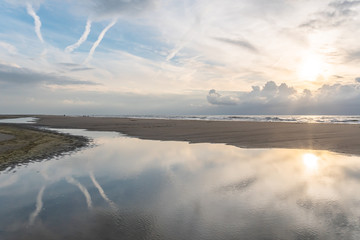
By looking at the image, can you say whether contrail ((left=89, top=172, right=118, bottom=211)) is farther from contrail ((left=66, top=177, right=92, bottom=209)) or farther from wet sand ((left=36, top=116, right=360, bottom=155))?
wet sand ((left=36, top=116, right=360, bottom=155))

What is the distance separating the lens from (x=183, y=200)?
757 centimetres

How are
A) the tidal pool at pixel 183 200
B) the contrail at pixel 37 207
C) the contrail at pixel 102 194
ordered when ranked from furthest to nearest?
the contrail at pixel 102 194, the contrail at pixel 37 207, the tidal pool at pixel 183 200

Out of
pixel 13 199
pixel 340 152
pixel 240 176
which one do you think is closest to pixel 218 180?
pixel 240 176

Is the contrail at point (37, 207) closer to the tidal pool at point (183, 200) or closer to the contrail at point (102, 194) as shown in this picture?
the tidal pool at point (183, 200)

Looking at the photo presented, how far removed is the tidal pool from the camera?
5.57 metres

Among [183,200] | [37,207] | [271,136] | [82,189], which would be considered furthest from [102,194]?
[271,136]

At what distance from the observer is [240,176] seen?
10.4m

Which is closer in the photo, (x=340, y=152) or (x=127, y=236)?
(x=127, y=236)

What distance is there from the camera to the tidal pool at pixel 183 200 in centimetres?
557

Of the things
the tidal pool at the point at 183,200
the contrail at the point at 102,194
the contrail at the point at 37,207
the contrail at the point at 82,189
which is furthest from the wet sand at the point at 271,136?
the contrail at the point at 37,207

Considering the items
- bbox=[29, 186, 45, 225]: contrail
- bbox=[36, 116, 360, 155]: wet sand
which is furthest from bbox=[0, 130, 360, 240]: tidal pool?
bbox=[36, 116, 360, 155]: wet sand

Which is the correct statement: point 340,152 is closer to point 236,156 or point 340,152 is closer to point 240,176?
point 236,156

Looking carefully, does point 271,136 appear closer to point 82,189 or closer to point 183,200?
point 183,200

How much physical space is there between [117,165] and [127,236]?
8031mm
